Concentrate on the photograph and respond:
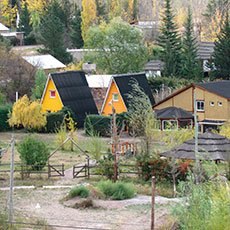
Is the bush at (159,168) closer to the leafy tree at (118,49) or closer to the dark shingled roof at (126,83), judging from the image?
the dark shingled roof at (126,83)

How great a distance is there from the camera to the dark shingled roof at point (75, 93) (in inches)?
1718

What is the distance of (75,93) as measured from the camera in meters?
44.6

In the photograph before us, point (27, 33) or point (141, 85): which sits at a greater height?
point (27, 33)

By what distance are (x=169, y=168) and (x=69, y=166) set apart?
626 cm

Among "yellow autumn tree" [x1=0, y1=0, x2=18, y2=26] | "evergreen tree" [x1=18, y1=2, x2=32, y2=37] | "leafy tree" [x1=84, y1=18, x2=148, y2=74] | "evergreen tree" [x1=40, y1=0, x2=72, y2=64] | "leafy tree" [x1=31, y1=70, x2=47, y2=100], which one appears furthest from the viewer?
"yellow autumn tree" [x1=0, y1=0, x2=18, y2=26]

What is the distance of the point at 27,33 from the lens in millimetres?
91375

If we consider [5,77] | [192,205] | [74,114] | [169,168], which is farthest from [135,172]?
[5,77]

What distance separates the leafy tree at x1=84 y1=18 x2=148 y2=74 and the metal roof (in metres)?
4.92

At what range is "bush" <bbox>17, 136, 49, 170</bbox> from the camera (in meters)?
27.2

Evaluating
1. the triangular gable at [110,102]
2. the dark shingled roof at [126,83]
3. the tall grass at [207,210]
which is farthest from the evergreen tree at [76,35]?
the tall grass at [207,210]

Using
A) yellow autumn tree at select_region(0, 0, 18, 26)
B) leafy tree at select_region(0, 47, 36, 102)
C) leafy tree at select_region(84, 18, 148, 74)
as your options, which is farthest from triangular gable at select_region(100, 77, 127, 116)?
yellow autumn tree at select_region(0, 0, 18, 26)

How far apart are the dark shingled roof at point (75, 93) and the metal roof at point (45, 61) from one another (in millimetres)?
14111

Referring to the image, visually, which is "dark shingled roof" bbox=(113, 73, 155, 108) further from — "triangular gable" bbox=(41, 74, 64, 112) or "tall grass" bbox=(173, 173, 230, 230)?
"tall grass" bbox=(173, 173, 230, 230)

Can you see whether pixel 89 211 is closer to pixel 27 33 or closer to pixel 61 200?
pixel 61 200
